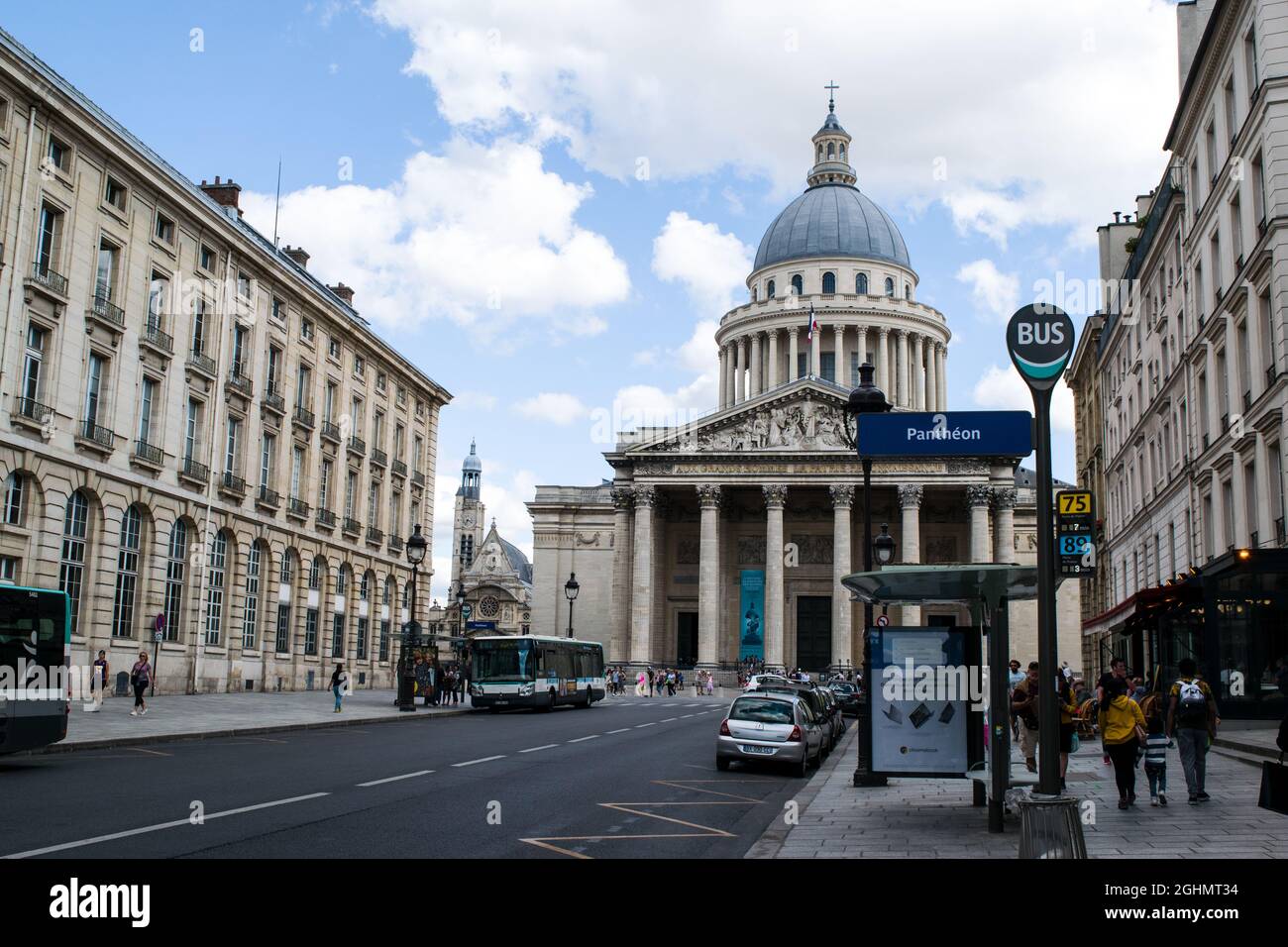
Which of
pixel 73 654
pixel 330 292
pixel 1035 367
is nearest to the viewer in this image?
pixel 1035 367

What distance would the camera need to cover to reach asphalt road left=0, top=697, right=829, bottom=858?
11.2 meters

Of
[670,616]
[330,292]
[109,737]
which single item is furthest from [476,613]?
[109,737]

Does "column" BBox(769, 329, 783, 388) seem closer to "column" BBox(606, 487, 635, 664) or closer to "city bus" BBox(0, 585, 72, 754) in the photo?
"column" BBox(606, 487, 635, 664)

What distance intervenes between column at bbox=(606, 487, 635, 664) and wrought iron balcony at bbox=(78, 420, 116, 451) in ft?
156

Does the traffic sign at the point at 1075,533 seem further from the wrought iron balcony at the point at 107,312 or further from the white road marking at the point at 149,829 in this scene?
the wrought iron balcony at the point at 107,312

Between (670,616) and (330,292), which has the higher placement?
(330,292)

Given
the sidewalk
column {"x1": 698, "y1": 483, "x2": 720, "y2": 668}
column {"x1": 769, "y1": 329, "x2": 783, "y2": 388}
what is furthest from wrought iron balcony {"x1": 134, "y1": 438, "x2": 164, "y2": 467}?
column {"x1": 769, "y1": 329, "x2": 783, "y2": 388}

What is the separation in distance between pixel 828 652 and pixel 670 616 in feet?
37.1

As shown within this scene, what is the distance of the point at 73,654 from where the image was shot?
3516cm

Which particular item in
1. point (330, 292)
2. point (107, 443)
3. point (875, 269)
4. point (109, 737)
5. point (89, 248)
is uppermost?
point (875, 269)

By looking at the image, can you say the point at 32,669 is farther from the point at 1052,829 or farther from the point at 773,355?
the point at 773,355

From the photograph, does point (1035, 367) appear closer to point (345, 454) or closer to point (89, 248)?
point (89, 248)

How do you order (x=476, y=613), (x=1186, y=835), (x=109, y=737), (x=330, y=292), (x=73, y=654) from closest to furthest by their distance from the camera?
(x=1186, y=835) → (x=109, y=737) → (x=73, y=654) → (x=330, y=292) → (x=476, y=613)

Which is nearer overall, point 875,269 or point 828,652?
point 828,652
